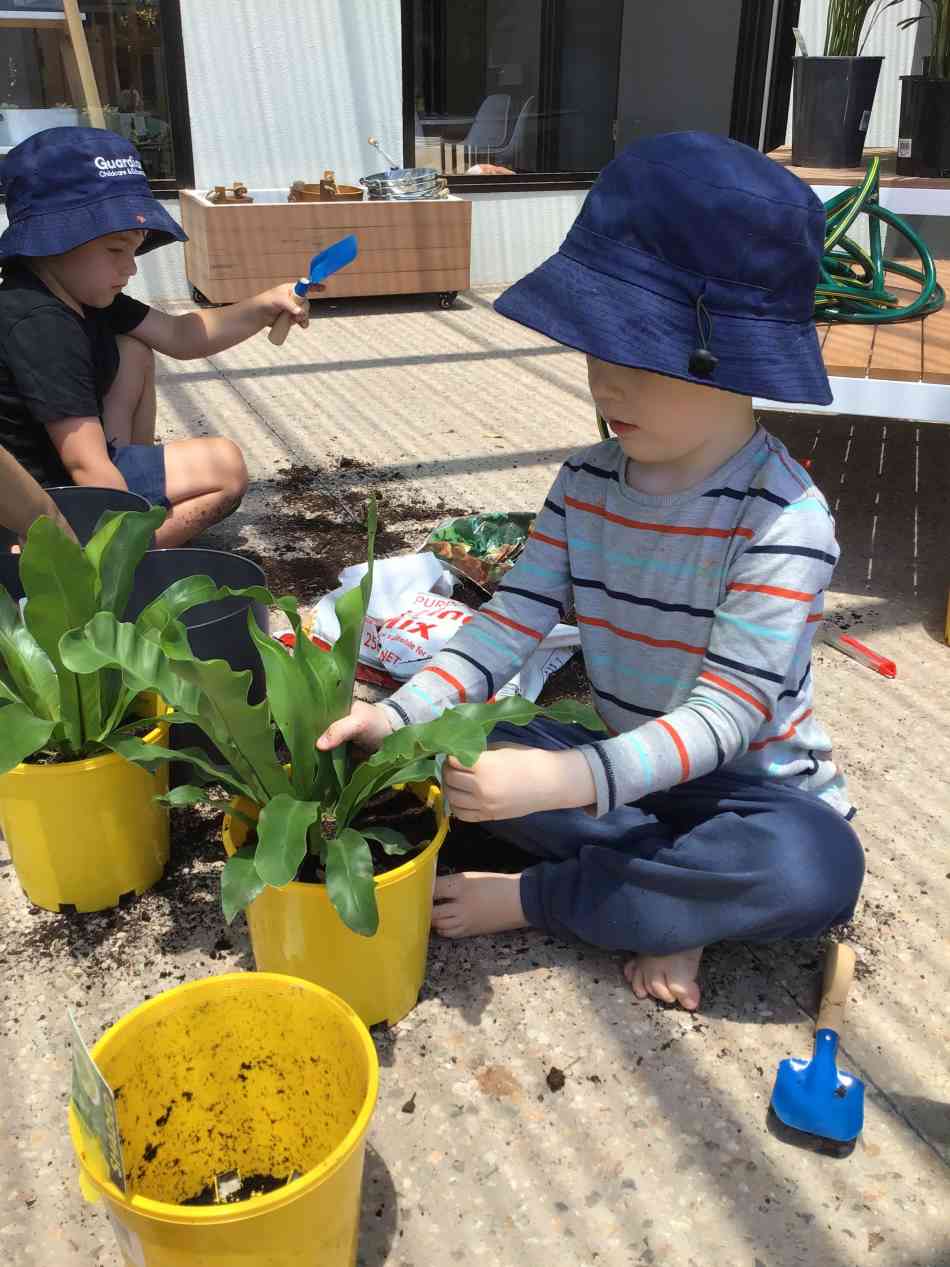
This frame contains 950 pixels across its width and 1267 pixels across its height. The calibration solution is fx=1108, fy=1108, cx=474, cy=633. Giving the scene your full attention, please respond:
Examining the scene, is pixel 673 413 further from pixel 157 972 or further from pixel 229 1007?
pixel 157 972

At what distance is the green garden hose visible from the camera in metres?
2.90

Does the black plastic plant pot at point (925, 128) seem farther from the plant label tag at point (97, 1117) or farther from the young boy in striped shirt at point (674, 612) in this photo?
the plant label tag at point (97, 1117)

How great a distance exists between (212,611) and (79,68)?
400cm

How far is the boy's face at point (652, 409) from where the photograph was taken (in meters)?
1.28

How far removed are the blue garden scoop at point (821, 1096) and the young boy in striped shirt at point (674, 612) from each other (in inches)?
6.9

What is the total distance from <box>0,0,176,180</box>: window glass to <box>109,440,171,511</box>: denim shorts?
2860 millimetres

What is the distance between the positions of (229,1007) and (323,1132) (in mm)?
161

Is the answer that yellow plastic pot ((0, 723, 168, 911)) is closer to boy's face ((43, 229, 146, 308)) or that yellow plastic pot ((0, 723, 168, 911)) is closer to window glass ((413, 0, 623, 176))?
boy's face ((43, 229, 146, 308))

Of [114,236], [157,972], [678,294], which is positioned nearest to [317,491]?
[114,236]

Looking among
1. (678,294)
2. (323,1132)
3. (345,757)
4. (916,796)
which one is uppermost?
(678,294)

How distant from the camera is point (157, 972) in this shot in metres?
1.51

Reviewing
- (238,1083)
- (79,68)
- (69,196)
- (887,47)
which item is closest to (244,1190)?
(238,1083)

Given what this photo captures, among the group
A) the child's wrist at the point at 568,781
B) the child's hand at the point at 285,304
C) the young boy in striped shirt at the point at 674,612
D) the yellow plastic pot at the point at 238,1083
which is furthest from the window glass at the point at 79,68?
the yellow plastic pot at the point at 238,1083

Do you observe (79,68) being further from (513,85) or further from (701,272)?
(701,272)
